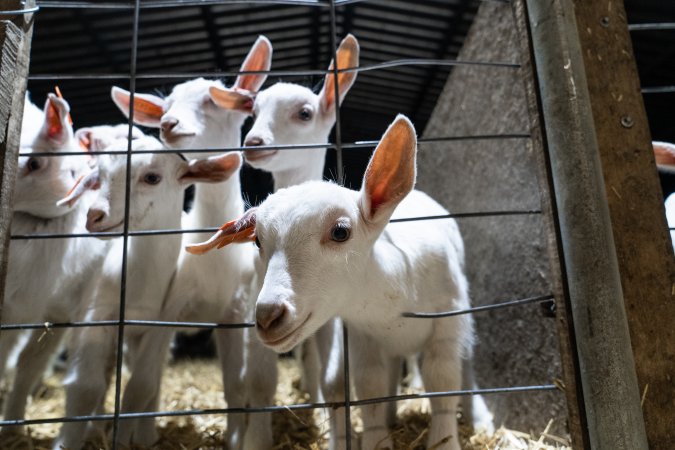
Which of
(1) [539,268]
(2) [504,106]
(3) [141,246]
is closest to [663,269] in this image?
(1) [539,268]

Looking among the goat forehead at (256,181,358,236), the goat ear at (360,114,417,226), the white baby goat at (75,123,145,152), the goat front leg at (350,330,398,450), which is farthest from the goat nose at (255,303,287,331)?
the white baby goat at (75,123,145,152)

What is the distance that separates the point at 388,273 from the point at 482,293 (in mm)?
2073

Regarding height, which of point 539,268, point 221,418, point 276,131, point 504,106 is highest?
point 504,106

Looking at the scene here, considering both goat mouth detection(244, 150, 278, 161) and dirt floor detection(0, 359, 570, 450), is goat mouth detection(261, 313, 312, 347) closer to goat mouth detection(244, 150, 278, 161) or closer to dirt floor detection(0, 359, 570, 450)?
dirt floor detection(0, 359, 570, 450)

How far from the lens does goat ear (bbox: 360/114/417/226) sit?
84.7 inches

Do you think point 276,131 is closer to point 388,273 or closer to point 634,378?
point 388,273

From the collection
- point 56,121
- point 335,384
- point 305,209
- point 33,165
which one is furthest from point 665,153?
point 33,165

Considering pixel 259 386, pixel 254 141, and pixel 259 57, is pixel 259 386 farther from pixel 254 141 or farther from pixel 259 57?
pixel 259 57

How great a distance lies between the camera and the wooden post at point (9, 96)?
228 cm

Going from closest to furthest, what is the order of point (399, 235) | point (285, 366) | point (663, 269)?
point (663, 269) < point (399, 235) < point (285, 366)

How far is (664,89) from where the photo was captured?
2396 millimetres

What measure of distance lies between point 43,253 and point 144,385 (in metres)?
1.14

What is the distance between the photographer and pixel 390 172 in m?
2.21

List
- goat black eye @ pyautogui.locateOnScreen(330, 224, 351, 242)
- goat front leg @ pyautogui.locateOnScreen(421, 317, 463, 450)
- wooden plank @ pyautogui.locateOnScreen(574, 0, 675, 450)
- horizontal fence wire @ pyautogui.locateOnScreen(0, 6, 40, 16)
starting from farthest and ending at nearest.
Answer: goat front leg @ pyautogui.locateOnScreen(421, 317, 463, 450) → horizontal fence wire @ pyautogui.locateOnScreen(0, 6, 40, 16) → goat black eye @ pyautogui.locateOnScreen(330, 224, 351, 242) → wooden plank @ pyautogui.locateOnScreen(574, 0, 675, 450)
